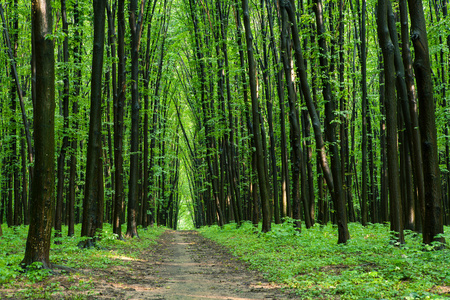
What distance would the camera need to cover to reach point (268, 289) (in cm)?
638

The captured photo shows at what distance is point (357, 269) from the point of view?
21.9 ft

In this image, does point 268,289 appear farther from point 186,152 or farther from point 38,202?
point 186,152

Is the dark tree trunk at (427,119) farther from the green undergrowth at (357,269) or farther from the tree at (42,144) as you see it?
the tree at (42,144)

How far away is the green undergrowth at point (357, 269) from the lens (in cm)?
520

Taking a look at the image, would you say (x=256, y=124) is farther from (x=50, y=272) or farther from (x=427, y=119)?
(x=50, y=272)

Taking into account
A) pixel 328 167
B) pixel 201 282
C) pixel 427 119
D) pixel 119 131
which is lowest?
pixel 201 282

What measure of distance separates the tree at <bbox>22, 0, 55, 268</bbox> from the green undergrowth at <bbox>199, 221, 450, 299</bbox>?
474cm

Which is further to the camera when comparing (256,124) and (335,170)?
(256,124)

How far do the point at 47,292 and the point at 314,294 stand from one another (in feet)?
14.2

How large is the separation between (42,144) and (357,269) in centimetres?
670

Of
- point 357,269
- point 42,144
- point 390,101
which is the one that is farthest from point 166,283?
point 390,101

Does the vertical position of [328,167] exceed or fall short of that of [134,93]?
it falls short

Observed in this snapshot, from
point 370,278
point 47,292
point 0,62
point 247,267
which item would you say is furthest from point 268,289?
point 0,62

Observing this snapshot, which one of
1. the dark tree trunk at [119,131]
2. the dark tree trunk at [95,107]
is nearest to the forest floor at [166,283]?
the dark tree trunk at [95,107]
